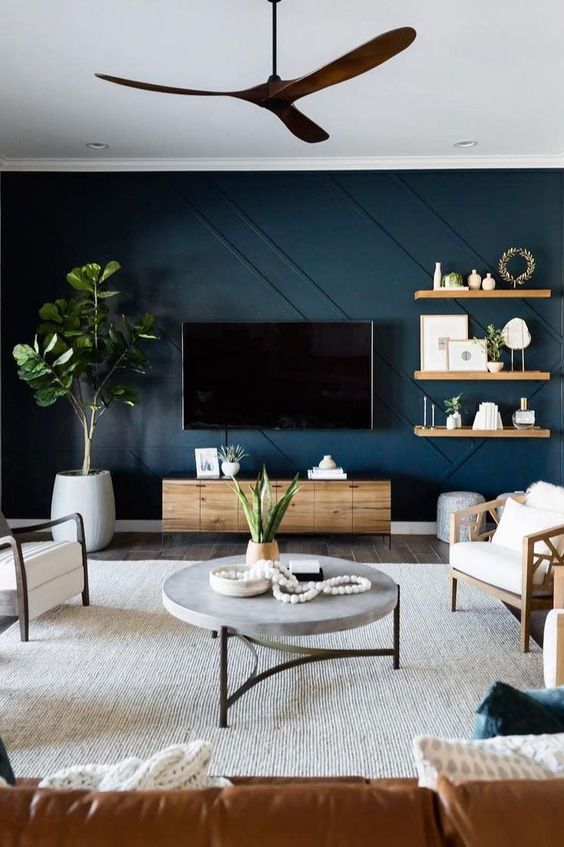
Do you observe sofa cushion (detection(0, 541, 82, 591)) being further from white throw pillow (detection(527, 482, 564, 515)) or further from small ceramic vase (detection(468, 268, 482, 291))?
small ceramic vase (detection(468, 268, 482, 291))

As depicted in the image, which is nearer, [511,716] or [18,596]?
[511,716]

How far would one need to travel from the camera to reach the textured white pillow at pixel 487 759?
1.11 metres

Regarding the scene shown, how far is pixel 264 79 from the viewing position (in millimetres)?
4301

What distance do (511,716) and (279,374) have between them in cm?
460

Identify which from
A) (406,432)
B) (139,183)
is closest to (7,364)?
(139,183)

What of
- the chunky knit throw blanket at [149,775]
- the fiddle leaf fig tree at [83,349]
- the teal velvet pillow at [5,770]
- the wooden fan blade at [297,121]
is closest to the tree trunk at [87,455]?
the fiddle leaf fig tree at [83,349]

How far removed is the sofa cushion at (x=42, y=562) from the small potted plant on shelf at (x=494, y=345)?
3514 millimetres

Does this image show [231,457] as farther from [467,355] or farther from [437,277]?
[437,277]

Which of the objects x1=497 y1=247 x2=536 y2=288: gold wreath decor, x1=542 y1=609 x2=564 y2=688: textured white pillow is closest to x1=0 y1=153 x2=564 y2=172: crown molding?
x1=497 y1=247 x2=536 y2=288: gold wreath decor

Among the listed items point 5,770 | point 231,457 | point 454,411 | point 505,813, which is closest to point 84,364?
point 231,457

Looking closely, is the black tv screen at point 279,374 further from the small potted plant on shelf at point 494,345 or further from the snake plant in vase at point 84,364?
the small potted plant on shelf at point 494,345

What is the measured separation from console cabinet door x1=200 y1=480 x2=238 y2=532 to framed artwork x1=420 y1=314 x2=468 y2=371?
75.0 inches

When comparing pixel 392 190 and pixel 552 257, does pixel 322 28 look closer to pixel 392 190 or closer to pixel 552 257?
pixel 392 190

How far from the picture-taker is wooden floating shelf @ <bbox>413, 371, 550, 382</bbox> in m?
5.65
